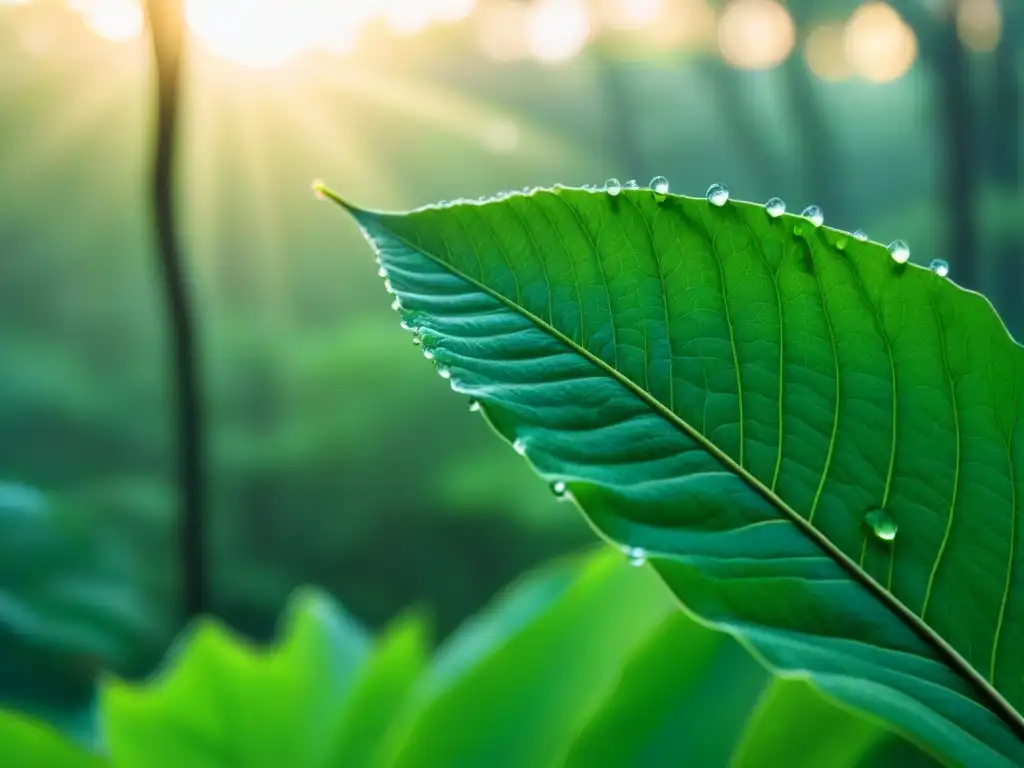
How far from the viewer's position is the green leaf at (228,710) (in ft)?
2.05

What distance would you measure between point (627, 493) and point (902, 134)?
345 cm

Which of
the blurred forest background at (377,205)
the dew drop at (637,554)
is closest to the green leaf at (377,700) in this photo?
the dew drop at (637,554)

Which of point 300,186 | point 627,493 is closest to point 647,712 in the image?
point 627,493

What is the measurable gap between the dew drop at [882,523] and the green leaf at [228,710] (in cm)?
52

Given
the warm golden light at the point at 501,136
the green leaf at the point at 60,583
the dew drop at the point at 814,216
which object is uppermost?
the warm golden light at the point at 501,136

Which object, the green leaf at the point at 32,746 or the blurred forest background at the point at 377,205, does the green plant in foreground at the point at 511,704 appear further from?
the blurred forest background at the point at 377,205

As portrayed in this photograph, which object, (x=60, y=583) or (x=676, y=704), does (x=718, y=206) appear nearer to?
(x=676, y=704)

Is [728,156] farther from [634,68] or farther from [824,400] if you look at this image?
[824,400]

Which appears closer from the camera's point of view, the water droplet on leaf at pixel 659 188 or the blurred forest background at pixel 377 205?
the water droplet on leaf at pixel 659 188

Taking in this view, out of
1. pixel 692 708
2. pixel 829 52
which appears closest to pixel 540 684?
pixel 692 708

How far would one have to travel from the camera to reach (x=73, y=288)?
3049 millimetres

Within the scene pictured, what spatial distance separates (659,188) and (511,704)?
382 millimetres

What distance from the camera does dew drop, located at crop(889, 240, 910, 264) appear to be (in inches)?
10.2

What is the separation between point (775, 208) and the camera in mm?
271
